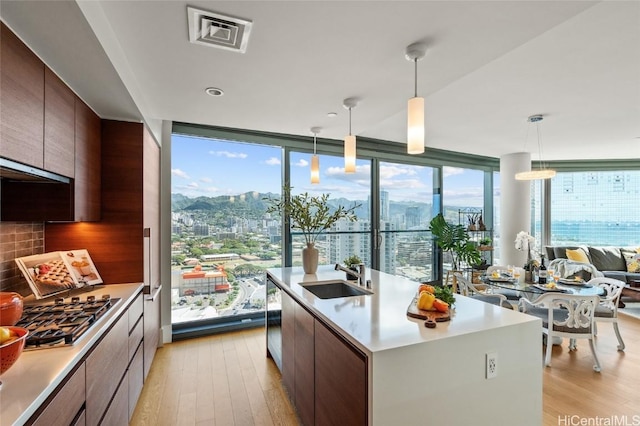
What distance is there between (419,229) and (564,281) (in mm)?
2371

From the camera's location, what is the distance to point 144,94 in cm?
262

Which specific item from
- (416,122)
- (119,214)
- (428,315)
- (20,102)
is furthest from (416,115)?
(119,214)

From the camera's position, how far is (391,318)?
1.62 meters

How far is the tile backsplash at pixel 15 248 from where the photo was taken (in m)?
1.90

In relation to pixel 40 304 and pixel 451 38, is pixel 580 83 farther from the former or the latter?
pixel 40 304

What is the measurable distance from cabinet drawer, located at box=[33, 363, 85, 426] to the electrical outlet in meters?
1.74

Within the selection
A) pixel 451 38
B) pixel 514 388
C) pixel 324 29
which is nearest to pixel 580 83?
pixel 451 38

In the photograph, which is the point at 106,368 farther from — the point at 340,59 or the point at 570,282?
the point at 570,282

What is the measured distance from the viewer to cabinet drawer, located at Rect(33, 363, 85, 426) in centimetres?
108

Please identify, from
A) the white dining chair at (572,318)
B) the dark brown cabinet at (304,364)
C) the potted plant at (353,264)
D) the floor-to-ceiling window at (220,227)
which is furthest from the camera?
the floor-to-ceiling window at (220,227)

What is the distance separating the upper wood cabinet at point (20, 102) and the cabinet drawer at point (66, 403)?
38.1 inches

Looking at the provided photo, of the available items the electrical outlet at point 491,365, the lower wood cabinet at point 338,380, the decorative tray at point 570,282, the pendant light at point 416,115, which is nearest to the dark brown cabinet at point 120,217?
the lower wood cabinet at point 338,380

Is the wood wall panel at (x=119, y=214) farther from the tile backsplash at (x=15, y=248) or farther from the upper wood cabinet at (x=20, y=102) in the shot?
the upper wood cabinet at (x=20, y=102)

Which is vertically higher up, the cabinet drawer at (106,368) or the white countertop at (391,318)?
the white countertop at (391,318)
